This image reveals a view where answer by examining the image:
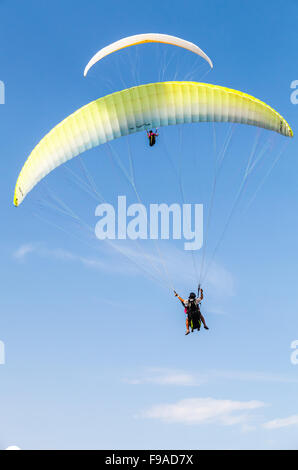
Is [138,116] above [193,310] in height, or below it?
above

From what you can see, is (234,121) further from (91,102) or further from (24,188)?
(24,188)

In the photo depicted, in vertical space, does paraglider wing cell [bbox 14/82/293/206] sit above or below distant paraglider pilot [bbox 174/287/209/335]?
above

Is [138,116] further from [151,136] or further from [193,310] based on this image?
[193,310]

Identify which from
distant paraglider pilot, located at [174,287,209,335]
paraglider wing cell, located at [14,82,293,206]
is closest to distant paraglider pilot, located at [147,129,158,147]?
paraglider wing cell, located at [14,82,293,206]

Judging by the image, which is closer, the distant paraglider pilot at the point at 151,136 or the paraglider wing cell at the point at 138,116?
the paraglider wing cell at the point at 138,116

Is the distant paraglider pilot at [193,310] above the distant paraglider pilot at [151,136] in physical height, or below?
below

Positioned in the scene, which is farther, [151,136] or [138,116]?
[151,136]

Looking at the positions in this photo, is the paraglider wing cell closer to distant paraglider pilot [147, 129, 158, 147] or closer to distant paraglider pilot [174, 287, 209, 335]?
distant paraglider pilot [147, 129, 158, 147]

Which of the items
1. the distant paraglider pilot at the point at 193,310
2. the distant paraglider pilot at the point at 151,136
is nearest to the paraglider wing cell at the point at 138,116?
the distant paraglider pilot at the point at 151,136

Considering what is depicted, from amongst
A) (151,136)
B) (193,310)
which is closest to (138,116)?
(151,136)

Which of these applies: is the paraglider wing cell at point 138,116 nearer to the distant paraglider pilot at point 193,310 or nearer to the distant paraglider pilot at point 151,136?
the distant paraglider pilot at point 151,136

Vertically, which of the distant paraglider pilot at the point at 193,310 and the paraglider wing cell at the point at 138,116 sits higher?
the paraglider wing cell at the point at 138,116

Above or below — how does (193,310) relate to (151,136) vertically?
below
